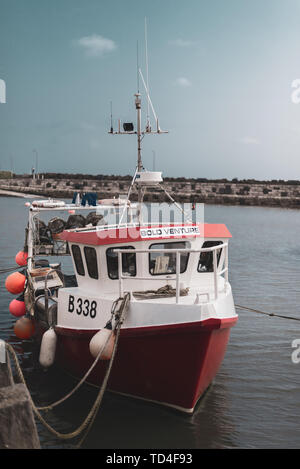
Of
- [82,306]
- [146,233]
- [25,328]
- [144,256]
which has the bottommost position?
[25,328]

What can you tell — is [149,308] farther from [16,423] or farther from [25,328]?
[25,328]

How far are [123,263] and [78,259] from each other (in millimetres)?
1263

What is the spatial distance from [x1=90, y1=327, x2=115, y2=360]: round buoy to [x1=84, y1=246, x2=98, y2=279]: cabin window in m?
1.69

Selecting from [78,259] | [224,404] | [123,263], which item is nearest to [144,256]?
[123,263]

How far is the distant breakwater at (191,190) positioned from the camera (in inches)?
3492

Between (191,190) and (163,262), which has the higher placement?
(191,190)

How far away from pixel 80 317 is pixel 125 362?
4.87ft

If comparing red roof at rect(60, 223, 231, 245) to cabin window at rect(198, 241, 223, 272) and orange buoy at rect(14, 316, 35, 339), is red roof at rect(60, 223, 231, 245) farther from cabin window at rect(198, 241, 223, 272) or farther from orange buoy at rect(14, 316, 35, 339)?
orange buoy at rect(14, 316, 35, 339)

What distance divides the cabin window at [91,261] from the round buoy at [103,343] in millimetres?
1694

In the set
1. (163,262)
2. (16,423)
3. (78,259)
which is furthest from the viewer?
(78,259)

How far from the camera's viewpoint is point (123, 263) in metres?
10.2

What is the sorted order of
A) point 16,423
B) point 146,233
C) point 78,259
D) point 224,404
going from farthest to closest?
1. point 78,259
2. point 224,404
3. point 146,233
4. point 16,423

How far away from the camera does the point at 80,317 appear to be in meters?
10.2

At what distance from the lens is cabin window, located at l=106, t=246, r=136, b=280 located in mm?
10125
